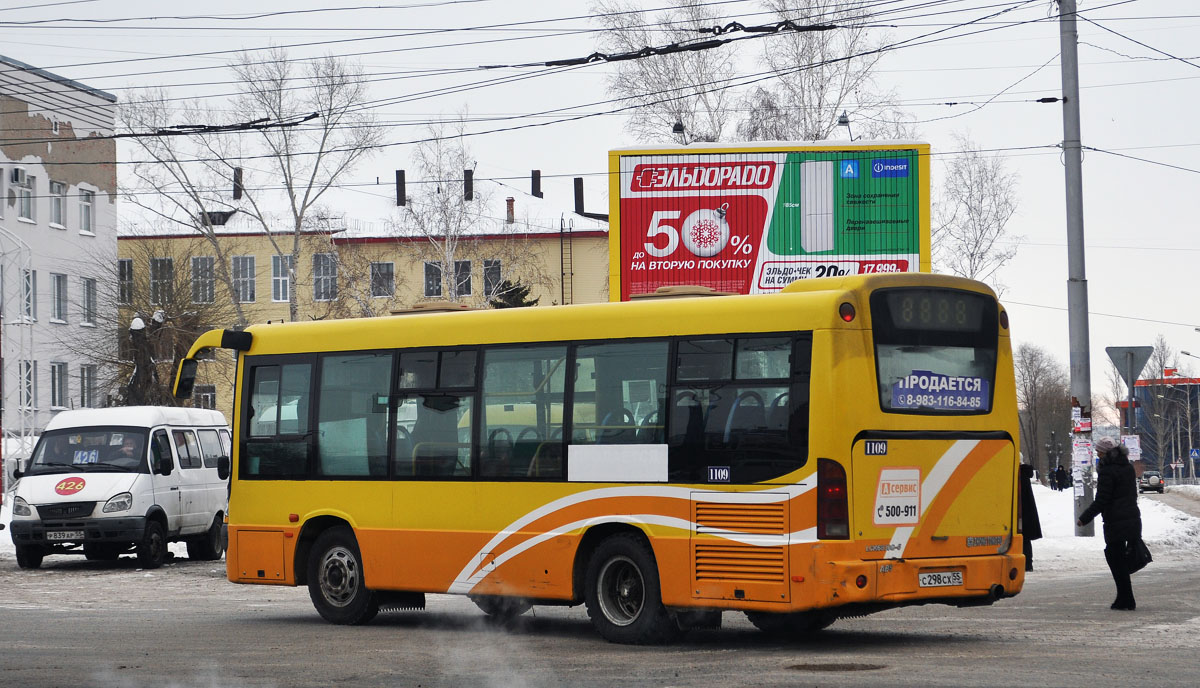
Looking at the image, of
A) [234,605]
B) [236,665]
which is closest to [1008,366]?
[236,665]

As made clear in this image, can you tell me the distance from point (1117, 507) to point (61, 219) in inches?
1926

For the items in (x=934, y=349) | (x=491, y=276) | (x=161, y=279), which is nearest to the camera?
(x=934, y=349)

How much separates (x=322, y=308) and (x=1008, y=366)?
5662 cm

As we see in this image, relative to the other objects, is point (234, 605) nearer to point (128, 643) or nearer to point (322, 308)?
point (128, 643)

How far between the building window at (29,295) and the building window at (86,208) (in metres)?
4.05

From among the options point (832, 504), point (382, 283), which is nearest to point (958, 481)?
point (832, 504)

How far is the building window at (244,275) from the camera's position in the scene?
2931 inches

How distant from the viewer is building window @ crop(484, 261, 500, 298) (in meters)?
60.4

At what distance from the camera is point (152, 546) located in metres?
23.8

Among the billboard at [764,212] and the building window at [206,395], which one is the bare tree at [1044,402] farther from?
the billboard at [764,212]

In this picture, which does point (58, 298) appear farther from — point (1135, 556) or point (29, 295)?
point (1135, 556)

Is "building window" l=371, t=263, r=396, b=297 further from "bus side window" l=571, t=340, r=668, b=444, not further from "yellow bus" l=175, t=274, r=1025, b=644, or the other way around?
"bus side window" l=571, t=340, r=668, b=444

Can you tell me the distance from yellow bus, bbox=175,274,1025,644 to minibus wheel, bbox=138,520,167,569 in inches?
357

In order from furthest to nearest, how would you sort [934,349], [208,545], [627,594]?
[208,545] → [627,594] → [934,349]
